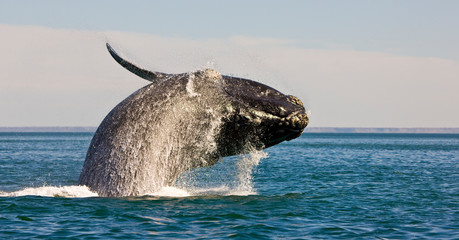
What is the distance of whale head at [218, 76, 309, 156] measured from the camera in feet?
38.0

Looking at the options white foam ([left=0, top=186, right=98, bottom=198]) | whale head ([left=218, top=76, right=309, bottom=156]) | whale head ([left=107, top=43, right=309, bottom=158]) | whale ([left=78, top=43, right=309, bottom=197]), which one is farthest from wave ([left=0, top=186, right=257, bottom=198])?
whale head ([left=218, top=76, right=309, bottom=156])

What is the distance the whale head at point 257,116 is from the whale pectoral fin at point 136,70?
140cm

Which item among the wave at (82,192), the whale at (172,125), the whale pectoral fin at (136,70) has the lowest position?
the wave at (82,192)

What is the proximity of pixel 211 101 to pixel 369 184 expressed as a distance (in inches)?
535

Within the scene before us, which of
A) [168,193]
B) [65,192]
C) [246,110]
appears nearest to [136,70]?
[246,110]

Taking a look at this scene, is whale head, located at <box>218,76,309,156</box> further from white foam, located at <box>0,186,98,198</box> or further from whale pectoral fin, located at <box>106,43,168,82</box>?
white foam, located at <box>0,186,98,198</box>

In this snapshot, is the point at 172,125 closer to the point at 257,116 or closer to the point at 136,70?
the point at 136,70

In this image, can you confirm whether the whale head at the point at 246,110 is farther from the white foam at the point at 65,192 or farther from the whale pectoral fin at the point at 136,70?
the white foam at the point at 65,192

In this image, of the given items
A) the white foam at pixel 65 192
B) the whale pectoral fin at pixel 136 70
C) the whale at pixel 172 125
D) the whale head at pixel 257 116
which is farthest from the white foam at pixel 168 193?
the whale pectoral fin at pixel 136 70

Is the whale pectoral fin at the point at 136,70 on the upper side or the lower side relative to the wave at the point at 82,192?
upper

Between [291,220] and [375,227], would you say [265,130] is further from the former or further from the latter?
[375,227]

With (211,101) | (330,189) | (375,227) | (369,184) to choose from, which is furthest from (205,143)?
(369,184)

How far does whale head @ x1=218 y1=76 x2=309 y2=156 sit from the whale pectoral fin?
55.3 inches

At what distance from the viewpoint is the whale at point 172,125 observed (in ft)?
37.8
